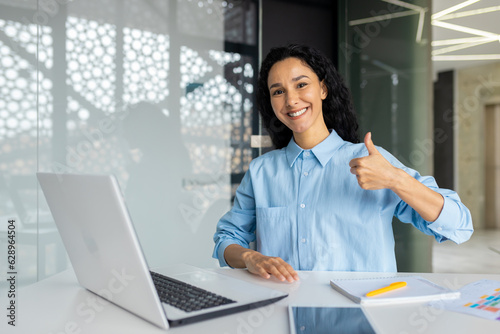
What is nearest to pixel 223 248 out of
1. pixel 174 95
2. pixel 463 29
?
pixel 174 95

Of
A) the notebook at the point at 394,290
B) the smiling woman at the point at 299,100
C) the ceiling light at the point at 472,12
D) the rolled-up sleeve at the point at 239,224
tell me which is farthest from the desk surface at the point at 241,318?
the ceiling light at the point at 472,12

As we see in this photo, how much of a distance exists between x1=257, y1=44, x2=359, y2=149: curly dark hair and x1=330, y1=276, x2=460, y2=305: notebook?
2.61 feet

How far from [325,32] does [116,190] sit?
130 inches

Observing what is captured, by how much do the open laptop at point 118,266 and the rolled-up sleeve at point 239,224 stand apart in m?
0.42

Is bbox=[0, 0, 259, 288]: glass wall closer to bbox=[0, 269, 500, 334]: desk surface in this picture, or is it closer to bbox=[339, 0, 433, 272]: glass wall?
bbox=[339, 0, 433, 272]: glass wall

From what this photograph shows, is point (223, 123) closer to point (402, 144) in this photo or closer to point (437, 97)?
point (402, 144)

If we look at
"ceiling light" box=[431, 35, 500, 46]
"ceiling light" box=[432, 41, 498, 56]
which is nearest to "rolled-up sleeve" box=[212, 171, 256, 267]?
"ceiling light" box=[431, 35, 500, 46]

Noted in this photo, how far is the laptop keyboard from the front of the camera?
0.91 m

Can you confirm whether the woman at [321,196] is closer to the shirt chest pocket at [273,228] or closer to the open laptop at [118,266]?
the shirt chest pocket at [273,228]

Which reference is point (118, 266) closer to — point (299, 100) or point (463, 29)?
point (299, 100)

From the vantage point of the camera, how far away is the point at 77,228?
96 cm

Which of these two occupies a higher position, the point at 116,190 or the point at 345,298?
the point at 116,190

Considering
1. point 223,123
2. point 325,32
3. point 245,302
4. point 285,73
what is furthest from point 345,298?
point 325,32

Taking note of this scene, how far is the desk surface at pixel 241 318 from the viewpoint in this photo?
0.83m
